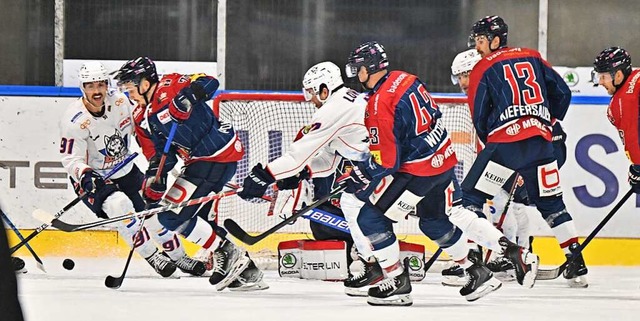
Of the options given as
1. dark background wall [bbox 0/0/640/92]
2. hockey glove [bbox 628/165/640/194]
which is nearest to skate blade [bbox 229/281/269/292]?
hockey glove [bbox 628/165/640/194]

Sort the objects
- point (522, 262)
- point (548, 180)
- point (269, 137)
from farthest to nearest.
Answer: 1. point (269, 137)
2. point (548, 180)
3. point (522, 262)

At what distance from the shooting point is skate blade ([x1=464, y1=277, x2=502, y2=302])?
3.92 meters

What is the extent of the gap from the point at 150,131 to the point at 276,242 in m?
1.35

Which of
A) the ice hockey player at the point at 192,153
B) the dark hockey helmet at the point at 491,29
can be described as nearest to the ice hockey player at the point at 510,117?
the dark hockey helmet at the point at 491,29

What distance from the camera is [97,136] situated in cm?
510

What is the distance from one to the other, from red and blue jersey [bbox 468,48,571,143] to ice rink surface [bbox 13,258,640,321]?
0.64 m

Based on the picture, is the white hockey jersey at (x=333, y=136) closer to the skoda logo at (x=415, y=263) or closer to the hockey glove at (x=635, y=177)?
the skoda logo at (x=415, y=263)

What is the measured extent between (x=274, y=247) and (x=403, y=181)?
7.46 ft

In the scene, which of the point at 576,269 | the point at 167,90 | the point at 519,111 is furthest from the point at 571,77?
the point at 167,90

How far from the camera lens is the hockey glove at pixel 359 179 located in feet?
12.4

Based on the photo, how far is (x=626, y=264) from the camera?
19.8 feet

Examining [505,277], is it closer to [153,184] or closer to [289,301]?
[289,301]

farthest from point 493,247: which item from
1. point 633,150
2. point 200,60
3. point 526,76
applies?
point 200,60

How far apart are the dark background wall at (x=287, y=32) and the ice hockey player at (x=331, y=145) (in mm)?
2561
